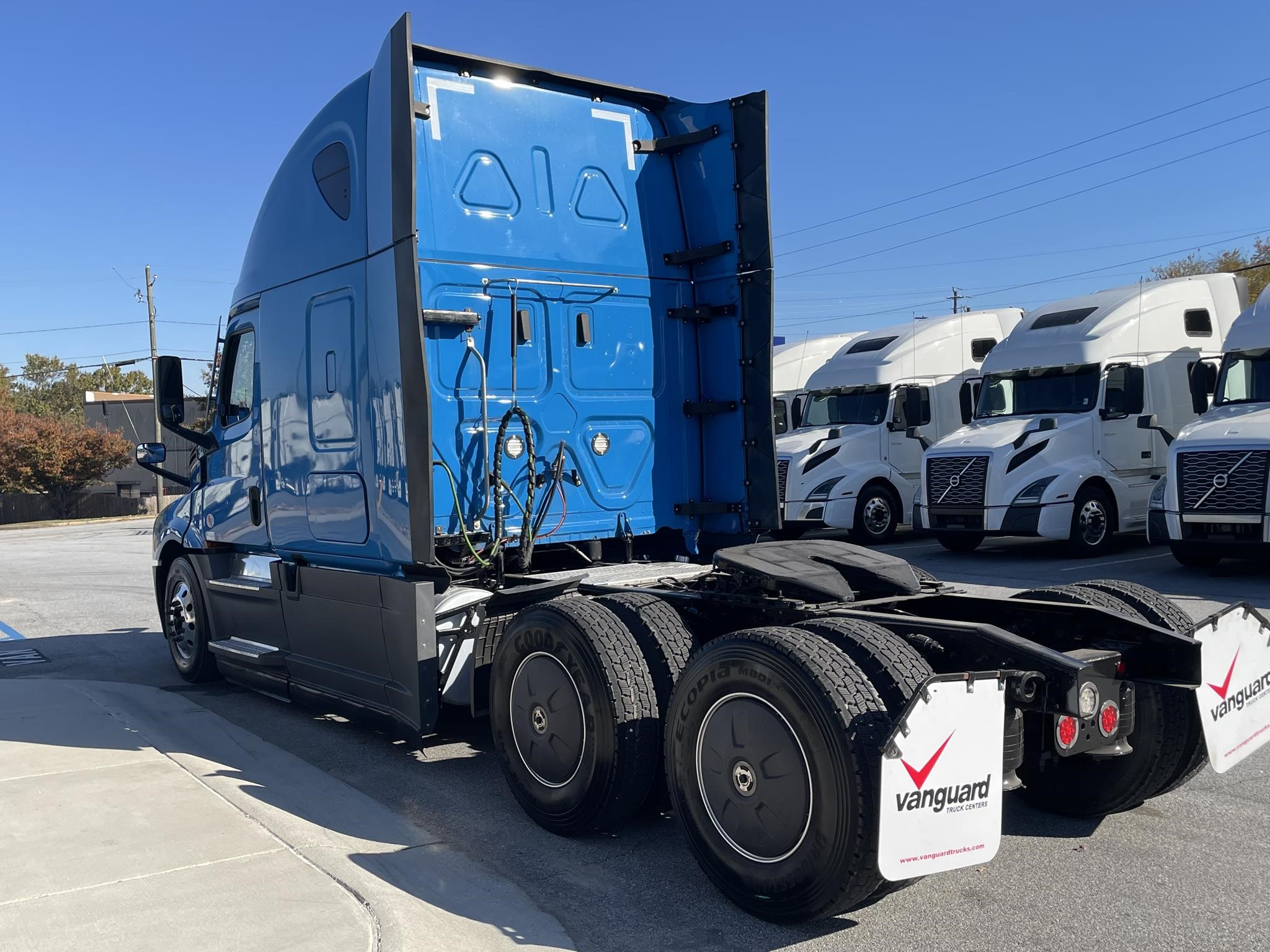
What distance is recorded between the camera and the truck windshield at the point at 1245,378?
13.1 m

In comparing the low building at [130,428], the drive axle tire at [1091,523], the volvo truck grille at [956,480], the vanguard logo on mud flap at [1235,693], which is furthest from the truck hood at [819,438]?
the low building at [130,428]

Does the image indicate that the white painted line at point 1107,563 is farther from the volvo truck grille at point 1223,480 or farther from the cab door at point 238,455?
the cab door at point 238,455

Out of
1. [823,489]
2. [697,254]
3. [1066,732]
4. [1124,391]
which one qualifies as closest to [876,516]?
[823,489]

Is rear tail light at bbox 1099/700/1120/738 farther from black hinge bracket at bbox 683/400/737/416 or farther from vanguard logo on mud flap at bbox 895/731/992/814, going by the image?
black hinge bracket at bbox 683/400/737/416

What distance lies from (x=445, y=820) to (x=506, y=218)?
3.21 m

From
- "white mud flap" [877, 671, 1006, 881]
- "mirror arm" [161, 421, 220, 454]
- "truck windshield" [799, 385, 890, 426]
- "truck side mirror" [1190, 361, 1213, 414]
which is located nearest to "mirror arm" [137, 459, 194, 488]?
"mirror arm" [161, 421, 220, 454]

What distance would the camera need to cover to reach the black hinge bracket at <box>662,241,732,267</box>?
6477 millimetres

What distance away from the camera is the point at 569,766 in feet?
15.3

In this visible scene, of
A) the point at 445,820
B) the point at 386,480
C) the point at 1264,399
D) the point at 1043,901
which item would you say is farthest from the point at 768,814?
the point at 1264,399

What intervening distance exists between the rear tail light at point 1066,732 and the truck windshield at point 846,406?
14431 millimetres

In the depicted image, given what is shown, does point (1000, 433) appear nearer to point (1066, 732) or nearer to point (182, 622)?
point (182, 622)

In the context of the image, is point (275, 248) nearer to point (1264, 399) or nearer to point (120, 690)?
point (120, 690)

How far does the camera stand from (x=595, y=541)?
656 centimetres

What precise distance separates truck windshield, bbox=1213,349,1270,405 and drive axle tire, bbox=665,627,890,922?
11.7 meters
